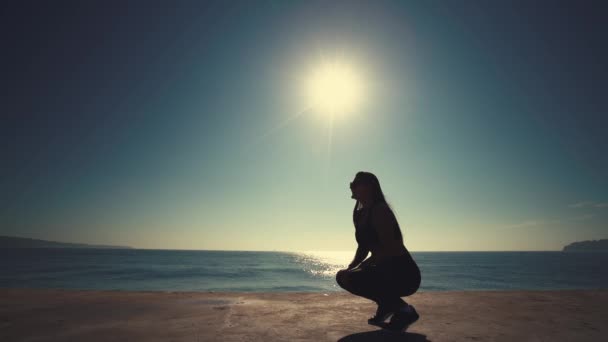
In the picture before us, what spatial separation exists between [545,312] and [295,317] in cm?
370

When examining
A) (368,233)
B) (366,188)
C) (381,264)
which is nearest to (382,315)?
(381,264)

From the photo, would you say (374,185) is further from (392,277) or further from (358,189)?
(392,277)

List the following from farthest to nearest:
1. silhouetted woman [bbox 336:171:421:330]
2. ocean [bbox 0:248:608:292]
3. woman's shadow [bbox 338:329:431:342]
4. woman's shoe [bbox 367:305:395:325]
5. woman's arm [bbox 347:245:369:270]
→ ocean [bbox 0:248:608:292] → woman's arm [bbox 347:245:369:270] → woman's shoe [bbox 367:305:395:325] → silhouetted woman [bbox 336:171:421:330] → woman's shadow [bbox 338:329:431:342]

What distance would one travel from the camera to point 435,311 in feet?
14.4

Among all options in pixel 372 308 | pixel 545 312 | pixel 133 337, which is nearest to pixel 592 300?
pixel 545 312

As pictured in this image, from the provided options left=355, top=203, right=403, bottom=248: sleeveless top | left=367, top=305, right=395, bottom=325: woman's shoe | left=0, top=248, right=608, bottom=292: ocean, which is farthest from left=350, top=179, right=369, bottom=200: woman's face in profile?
left=0, top=248, right=608, bottom=292: ocean

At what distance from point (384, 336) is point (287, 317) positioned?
1.49 metres

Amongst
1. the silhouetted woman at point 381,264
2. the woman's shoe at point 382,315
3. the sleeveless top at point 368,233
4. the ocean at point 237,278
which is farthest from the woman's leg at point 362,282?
the ocean at point 237,278

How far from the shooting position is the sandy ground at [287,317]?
318 centimetres

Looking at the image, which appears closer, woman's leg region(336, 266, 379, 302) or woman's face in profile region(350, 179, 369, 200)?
woman's leg region(336, 266, 379, 302)

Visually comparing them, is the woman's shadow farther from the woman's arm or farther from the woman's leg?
the woman's arm

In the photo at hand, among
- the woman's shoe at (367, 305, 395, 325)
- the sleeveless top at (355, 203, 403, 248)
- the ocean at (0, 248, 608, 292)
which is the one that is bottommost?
the ocean at (0, 248, 608, 292)

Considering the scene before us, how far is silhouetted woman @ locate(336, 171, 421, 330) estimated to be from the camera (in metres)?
3.36

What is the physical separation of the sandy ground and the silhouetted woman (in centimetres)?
27
